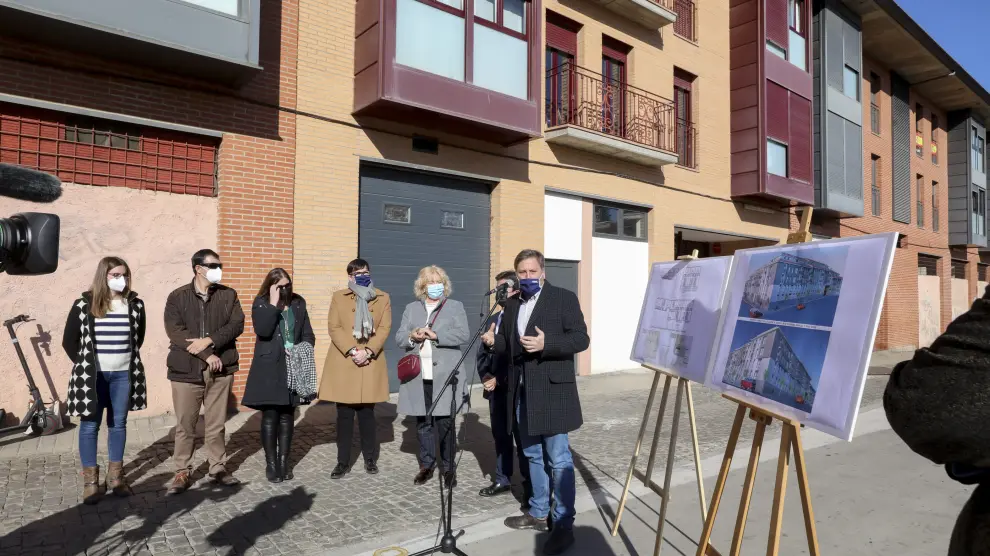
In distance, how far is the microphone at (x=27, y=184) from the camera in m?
1.70

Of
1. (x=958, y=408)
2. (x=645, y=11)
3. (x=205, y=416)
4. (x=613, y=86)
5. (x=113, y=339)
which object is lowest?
(x=205, y=416)

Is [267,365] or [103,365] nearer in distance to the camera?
[103,365]

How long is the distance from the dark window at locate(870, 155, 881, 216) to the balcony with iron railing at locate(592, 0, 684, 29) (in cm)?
1249

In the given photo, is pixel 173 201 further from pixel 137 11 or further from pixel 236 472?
pixel 236 472

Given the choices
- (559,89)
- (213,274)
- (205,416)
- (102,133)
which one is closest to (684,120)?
(559,89)

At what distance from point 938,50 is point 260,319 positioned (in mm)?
24486

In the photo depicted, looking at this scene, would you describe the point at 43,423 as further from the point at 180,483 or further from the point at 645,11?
the point at 645,11

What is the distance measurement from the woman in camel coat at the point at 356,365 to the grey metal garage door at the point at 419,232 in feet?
12.3

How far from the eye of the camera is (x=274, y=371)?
16.9ft

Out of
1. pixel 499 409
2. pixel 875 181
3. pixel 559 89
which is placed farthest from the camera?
pixel 875 181

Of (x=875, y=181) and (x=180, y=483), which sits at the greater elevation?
(x=875, y=181)

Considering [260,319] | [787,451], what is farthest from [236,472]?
[787,451]

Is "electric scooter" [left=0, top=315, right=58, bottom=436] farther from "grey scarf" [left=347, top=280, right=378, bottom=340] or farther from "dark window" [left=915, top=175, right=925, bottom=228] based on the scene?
"dark window" [left=915, top=175, right=925, bottom=228]

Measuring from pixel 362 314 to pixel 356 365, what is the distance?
18.0 inches
